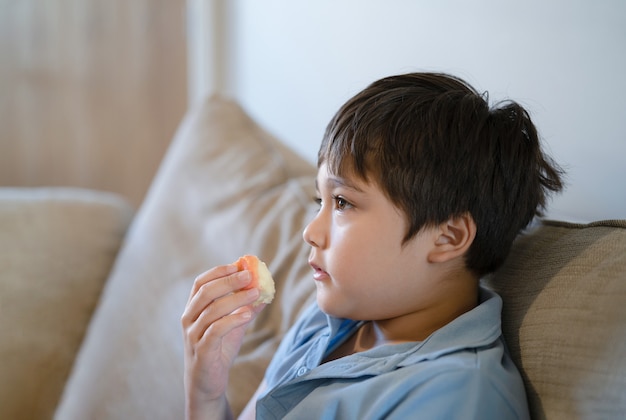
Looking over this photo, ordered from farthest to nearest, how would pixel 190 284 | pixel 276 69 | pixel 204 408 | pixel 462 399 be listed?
pixel 276 69 → pixel 190 284 → pixel 204 408 → pixel 462 399

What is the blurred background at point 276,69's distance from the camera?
1.10 m

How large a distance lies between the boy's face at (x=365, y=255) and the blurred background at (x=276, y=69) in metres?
0.26

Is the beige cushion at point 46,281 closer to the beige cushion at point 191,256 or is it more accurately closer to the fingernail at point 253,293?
the beige cushion at point 191,256

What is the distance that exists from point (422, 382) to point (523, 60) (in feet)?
2.13

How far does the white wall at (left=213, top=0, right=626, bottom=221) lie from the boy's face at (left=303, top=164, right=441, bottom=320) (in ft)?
0.82

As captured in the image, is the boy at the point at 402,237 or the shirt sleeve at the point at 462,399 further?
the boy at the point at 402,237

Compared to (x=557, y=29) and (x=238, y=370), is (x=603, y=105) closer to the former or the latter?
(x=557, y=29)

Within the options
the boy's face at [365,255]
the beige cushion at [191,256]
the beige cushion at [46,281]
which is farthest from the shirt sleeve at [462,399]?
the beige cushion at [46,281]

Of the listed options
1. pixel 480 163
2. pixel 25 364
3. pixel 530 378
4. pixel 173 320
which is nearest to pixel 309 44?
pixel 173 320

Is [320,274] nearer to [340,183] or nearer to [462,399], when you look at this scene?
[340,183]

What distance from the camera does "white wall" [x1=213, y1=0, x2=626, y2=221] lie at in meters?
1.06

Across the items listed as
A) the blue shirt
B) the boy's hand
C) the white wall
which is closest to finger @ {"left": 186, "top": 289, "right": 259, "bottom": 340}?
the boy's hand

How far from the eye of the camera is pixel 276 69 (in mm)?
2580

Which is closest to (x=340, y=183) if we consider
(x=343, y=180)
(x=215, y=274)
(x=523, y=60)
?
(x=343, y=180)
